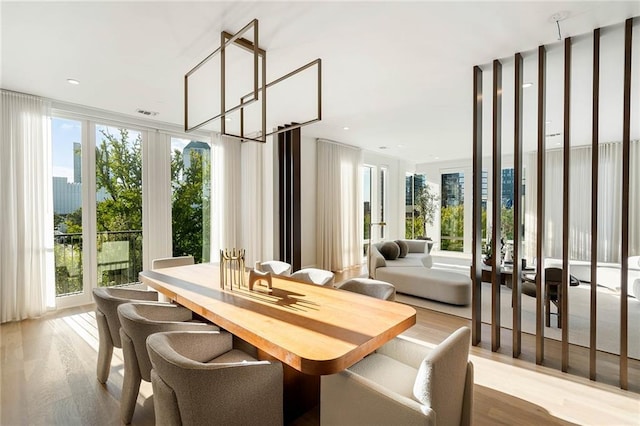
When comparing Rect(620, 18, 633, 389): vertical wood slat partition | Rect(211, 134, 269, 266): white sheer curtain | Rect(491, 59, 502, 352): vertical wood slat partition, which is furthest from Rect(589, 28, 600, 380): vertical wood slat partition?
Rect(211, 134, 269, 266): white sheer curtain

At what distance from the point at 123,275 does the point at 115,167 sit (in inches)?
60.9

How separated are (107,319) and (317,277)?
1.55 meters

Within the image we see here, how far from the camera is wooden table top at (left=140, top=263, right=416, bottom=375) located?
1251mm

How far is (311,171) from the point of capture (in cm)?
594

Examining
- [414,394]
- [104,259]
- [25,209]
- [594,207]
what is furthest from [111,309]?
[594,207]

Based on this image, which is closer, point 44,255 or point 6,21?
point 6,21

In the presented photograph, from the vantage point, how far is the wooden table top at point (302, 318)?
1251 mm

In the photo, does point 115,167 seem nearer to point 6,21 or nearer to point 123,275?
point 123,275

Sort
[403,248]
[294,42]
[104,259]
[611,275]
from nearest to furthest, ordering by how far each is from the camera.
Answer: [294,42] → [104,259] → [611,275] → [403,248]

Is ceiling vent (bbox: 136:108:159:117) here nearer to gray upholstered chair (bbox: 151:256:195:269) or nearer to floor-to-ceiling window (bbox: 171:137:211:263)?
floor-to-ceiling window (bbox: 171:137:211:263)

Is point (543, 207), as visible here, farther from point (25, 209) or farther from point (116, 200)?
point (25, 209)

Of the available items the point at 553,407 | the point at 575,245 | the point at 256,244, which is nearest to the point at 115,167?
the point at 256,244

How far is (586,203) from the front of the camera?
661 centimetres

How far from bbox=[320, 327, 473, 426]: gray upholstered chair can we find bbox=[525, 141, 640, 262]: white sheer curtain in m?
7.11
